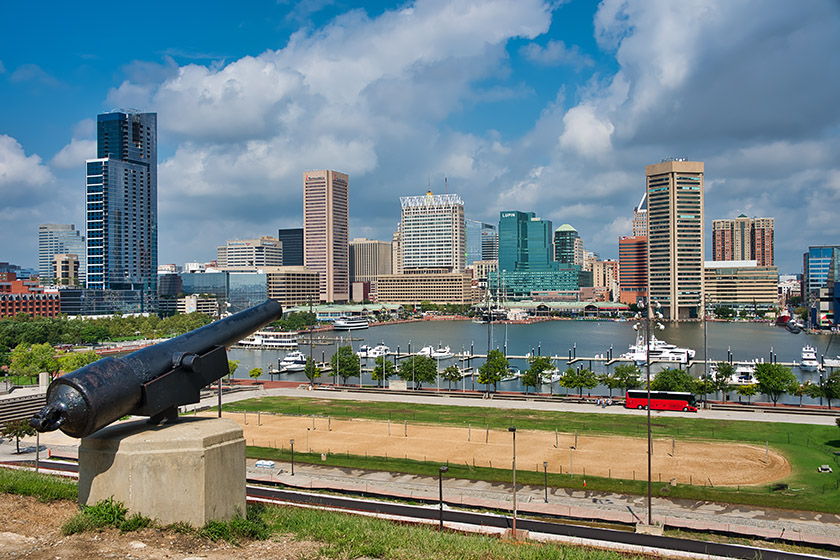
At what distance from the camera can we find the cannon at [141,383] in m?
10.1

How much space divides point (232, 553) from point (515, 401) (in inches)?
1542

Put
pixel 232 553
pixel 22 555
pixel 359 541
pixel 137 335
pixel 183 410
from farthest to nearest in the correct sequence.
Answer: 1. pixel 137 335
2. pixel 183 410
3. pixel 359 541
4. pixel 232 553
5. pixel 22 555

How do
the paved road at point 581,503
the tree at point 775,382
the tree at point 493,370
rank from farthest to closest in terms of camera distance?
the tree at point 493,370 → the tree at point 775,382 → the paved road at point 581,503

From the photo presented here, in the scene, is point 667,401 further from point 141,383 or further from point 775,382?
point 141,383

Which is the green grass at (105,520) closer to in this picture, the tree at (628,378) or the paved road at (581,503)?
the paved road at (581,503)

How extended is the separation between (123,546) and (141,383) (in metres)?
2.50

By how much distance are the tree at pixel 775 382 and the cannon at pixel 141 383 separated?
4545 centimetres

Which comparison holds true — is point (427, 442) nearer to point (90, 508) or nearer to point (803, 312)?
point (90, 508)

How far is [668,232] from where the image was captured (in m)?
169

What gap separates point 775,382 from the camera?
49.3 meters

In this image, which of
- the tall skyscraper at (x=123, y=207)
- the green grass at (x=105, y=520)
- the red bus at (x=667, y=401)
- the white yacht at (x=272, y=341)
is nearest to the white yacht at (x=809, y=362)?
the red bus at (x=667, y=401)

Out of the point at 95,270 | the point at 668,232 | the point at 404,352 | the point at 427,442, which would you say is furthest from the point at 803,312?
the point at 95,270

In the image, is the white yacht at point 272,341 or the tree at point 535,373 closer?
the tree at point 535,373

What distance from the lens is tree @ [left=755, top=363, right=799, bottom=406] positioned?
49.1m
